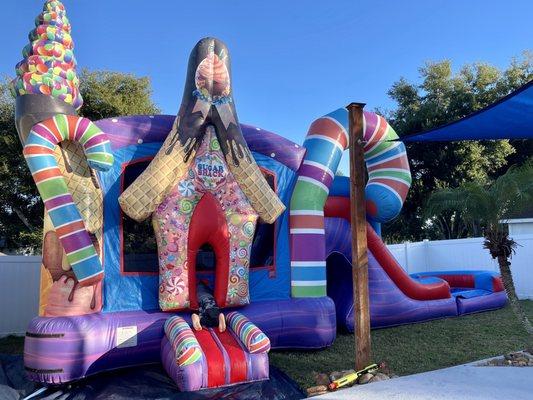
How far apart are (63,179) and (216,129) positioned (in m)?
1.77

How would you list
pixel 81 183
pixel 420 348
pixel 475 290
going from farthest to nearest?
pixel 475 290, pixel 420 348, pixel 81 183

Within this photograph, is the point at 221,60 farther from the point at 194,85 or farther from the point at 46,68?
the point at 46,68


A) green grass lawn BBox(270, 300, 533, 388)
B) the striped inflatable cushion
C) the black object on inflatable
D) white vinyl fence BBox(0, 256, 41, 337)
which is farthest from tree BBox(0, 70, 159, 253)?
the striped inflatable cushion

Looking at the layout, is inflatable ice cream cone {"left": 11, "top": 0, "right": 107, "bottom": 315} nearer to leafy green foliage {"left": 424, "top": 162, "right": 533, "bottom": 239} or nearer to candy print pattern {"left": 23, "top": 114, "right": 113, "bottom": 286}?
candy print pattern {"left": 23, "top": 114, "right": 113, "bottom": 286}

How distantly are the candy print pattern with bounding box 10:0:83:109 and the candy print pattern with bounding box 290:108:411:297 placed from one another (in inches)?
116

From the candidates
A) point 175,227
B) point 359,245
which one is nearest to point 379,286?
point 359,245

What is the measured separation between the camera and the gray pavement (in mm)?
4023

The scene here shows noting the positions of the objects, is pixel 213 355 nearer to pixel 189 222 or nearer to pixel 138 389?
pixel 138 389

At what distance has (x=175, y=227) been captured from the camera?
5.37 m

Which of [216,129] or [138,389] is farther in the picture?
[216,129]

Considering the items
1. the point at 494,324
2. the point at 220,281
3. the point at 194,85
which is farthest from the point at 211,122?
the point at 494,324

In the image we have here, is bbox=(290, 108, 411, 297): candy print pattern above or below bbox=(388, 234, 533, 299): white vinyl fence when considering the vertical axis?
above

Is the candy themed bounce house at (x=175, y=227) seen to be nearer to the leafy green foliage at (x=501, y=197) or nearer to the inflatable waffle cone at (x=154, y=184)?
the inflatable waffle cone at (x=154, y=184)

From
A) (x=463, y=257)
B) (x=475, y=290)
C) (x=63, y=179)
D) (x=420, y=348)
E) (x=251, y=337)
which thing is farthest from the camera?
(x=463, y=257)
